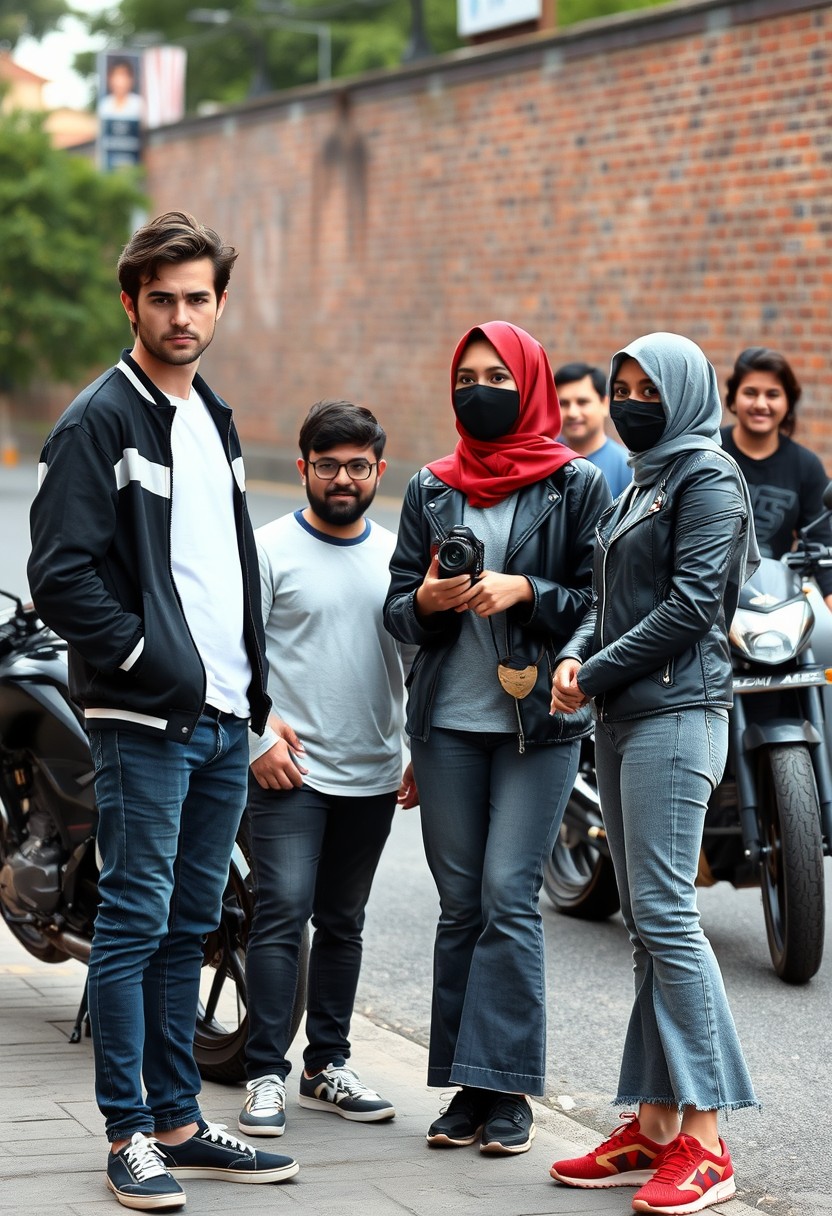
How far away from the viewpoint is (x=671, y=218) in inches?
721

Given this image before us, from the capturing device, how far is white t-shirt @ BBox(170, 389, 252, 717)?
12.5 feet

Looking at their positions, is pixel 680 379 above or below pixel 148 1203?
above

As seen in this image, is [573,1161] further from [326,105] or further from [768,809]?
[326,105]

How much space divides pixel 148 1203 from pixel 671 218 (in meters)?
15.8

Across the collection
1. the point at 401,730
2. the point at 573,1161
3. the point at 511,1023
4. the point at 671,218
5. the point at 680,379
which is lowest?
the point at 573,1161

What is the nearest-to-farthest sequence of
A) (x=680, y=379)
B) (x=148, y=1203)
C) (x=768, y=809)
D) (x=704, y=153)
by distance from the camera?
(x=148, y=1203), (x=680, y=379), (x=768, y=809), (x=704, y=153)

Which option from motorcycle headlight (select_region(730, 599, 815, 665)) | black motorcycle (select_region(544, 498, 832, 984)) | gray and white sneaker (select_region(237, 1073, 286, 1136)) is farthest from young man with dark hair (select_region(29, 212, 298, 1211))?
motorcycle headlight (select_region(730, 599, 815, 665))

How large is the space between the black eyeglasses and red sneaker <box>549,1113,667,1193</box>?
1651 millimetres

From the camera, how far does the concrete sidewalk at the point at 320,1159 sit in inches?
150

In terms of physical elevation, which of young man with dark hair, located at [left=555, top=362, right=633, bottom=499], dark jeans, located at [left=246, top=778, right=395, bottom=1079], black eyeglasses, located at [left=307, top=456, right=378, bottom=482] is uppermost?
young man with dark hair, located at [left=555, top=362, right=633, bottom=499]

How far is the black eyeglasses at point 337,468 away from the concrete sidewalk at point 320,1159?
156 cm

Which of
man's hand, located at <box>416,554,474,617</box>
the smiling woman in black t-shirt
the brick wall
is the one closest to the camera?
man's hand, located at <box>416,554,474,617</box>

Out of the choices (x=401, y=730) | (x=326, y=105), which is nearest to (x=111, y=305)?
(x=326, y=105)

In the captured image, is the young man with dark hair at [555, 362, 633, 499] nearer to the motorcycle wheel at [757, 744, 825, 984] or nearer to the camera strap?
the motorcycle wheel at [757, 744, 825, 984]
